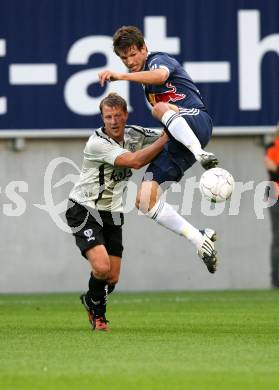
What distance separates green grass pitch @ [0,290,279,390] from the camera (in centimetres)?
734

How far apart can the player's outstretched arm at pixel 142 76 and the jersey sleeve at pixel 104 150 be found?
0.87m

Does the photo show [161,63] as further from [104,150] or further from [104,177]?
[104,177]

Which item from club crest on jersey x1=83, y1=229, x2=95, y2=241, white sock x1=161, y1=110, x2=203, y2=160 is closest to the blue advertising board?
club crest on jersey x1=83, y1=229, x2=95, y2=241

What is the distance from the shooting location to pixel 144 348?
905 cm

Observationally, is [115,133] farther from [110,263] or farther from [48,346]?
[48,346]

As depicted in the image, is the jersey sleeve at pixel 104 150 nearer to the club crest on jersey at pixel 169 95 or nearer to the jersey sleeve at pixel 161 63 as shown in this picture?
the club crest on jersey at pixel 169 95

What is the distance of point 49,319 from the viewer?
497 inches

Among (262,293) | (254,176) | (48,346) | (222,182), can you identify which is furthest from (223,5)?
(48,346)

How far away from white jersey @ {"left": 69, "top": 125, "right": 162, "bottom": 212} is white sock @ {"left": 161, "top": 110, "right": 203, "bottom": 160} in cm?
86

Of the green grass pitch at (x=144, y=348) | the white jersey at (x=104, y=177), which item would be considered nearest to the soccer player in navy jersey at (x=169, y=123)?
the white jersey at (x=104, y=177)

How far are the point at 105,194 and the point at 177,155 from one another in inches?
33.3

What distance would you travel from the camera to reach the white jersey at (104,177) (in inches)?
430

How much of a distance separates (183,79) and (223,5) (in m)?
8.68

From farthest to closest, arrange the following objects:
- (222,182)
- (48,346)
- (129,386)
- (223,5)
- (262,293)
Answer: (223,5), (262,293), (222,182), (48,346), (129,386)
